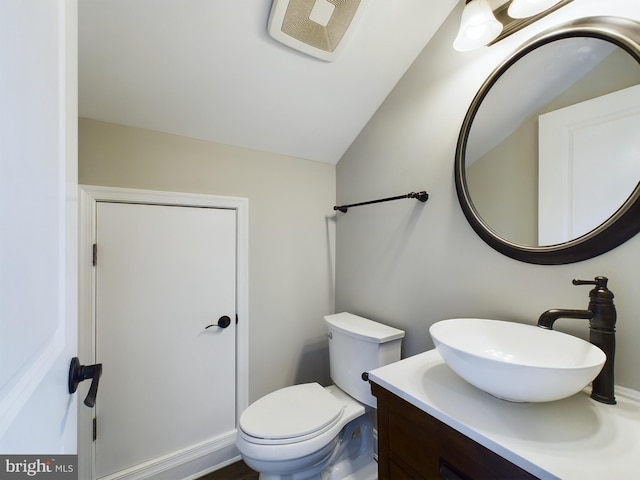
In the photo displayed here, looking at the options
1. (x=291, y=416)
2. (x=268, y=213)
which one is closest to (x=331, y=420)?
(x=291, y=416)

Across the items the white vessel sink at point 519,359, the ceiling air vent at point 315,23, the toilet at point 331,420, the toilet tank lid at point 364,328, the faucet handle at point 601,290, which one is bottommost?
the toilet at point 331,420

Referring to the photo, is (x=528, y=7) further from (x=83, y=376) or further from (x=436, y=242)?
(x=83, y=376)

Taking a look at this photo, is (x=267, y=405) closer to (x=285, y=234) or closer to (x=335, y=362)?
(x=335, y=362)

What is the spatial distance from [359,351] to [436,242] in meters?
0.74

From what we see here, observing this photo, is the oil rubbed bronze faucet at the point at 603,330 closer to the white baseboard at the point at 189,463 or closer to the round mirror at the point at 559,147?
the round mirror at the point at 559,147

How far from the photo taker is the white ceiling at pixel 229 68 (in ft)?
3.82

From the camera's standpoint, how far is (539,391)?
0.65 meters

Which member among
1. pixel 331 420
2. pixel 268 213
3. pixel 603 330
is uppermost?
pixel 268 213

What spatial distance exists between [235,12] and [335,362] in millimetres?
1898

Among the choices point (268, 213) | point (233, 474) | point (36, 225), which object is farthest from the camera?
point (268, 213)

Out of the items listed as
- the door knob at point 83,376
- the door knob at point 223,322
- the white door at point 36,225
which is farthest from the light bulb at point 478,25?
the door knob at point 223,322

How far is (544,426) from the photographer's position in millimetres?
680

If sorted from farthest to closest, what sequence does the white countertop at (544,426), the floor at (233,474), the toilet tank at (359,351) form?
the floor at (233,474) → the toilet tank at (359,351) → the white countertop at (544,426)

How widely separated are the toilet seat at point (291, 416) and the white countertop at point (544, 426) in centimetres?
57
